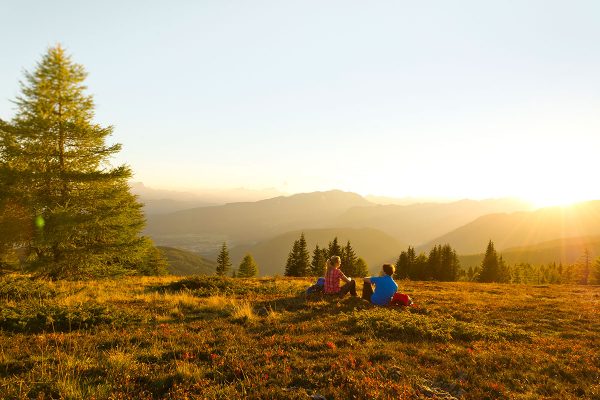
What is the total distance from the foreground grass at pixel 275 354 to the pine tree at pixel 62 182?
7077 mm

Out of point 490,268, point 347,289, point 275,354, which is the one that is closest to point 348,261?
point 490,268

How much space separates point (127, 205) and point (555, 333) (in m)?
21.6

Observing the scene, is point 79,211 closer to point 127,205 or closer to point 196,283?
point 127,205

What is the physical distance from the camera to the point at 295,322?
987 centimetres

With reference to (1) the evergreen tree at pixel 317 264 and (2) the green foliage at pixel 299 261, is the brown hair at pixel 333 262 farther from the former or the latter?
(1) the evergreen tree at pixel 317 264

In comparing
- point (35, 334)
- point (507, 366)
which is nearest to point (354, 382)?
point (507, 366)

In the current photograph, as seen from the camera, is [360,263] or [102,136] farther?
[360,263]

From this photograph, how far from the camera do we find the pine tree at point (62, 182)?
59.0 feet

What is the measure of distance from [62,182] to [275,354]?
60.4ft

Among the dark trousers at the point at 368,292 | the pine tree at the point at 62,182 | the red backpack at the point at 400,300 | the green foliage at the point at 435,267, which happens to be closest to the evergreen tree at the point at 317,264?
the green foliage at the point at 435,267

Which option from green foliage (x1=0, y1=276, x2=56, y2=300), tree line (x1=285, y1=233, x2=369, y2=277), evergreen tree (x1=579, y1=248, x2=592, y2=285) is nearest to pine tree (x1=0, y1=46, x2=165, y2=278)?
green foliage (x1=0, y1=276, x2=56, y2=300)

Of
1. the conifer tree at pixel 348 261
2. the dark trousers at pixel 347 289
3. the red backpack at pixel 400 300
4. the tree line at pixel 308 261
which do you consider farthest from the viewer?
the conifer tree at pixel 348 261

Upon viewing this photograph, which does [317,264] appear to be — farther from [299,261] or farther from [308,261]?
[299,261]

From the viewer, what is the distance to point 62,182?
62.7 feet
